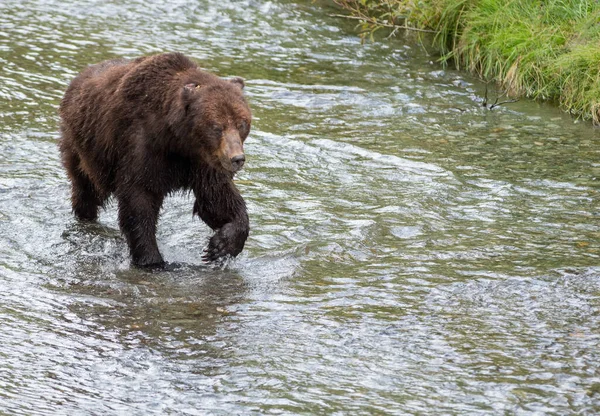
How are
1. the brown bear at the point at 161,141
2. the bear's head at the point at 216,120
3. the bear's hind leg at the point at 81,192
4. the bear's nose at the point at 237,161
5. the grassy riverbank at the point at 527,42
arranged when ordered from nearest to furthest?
the bear's nose at the point at 237,161, the bear's head at the point at 216,120, the brown bear at the point at 161,141, the bear's hind leg at the point at 81,192, the grassy riverbank at the point at 527,42

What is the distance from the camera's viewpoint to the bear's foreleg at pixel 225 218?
7598 millimetres

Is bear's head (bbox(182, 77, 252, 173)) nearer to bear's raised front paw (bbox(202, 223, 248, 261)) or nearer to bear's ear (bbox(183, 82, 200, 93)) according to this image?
bear's ear (bbox(183, 82, 200, 93))

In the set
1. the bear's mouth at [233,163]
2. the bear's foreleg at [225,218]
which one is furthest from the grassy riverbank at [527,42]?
the bear's mouth at [233,163]

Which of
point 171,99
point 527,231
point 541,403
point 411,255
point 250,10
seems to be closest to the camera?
point 541,403

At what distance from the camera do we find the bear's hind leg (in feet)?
27.7

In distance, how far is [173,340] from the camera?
6324 millimetres

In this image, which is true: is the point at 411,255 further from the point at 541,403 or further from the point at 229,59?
the point at 229,59

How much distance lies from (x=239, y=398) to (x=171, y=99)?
8.24 feet

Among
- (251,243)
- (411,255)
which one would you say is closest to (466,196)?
(411,255)

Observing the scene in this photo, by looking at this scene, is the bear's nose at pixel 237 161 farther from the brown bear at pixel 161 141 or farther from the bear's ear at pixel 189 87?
the bear's ear at pixel 189 87

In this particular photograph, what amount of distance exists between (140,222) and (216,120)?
1128 millimetres

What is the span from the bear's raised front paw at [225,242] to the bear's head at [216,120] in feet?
2.20

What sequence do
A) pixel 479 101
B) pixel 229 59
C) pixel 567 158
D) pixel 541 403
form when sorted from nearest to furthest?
pixel 541 403
pixel 567 158
pixel 479 101
pixel 229 59

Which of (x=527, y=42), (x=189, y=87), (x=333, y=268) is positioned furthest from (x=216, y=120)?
(x=527, y=42)
